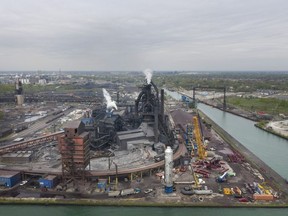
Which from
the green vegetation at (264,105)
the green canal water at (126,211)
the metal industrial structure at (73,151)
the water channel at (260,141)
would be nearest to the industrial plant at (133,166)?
the metal industrial structure at (73,151)

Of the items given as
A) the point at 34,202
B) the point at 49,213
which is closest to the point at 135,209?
the point at 49,213

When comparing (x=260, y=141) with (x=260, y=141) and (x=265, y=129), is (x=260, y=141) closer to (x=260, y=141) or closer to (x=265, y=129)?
(x=260, y=141)

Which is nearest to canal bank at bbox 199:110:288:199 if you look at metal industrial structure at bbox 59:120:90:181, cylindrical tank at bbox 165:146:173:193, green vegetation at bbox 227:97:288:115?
cylindrical tank at bbox 165:146:173:193

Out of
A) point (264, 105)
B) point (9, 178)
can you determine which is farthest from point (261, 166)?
point (264, 105)

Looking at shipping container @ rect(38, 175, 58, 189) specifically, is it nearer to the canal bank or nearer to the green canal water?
the green canal water

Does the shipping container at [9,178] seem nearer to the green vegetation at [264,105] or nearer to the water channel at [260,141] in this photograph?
the water channel at [260,141]

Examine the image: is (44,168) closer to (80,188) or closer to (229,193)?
(80,188)
